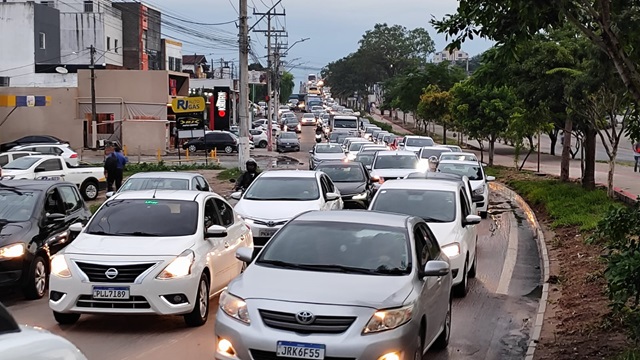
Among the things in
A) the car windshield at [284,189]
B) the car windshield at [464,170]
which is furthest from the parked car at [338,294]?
the car windshield at [464,170]

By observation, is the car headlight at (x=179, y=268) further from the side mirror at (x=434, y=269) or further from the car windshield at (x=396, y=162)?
the car windshield at (x=396, y=162)

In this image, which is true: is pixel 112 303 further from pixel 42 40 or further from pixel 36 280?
pixel 42 40

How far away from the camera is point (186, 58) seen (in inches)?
5871

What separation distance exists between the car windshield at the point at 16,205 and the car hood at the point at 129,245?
245 cm

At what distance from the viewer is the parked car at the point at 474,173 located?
78.0 feet

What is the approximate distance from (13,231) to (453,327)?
20.1 ft

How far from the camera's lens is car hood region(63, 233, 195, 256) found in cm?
957

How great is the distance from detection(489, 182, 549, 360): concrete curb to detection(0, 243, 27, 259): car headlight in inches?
266

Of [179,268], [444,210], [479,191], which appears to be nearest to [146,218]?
[179,268]

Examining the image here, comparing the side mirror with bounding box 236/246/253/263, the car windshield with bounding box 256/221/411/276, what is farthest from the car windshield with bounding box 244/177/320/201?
the car windshield with bounding box 256/221/411/276

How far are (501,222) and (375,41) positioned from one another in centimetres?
12550

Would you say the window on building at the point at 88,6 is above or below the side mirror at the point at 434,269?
above

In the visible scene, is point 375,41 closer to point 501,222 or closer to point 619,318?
point 501,222

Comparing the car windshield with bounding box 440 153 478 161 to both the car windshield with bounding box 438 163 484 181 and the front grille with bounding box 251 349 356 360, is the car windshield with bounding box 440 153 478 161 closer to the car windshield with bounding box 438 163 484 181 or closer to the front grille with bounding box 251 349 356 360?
the car windshield with bounding box 438 163 484 181
